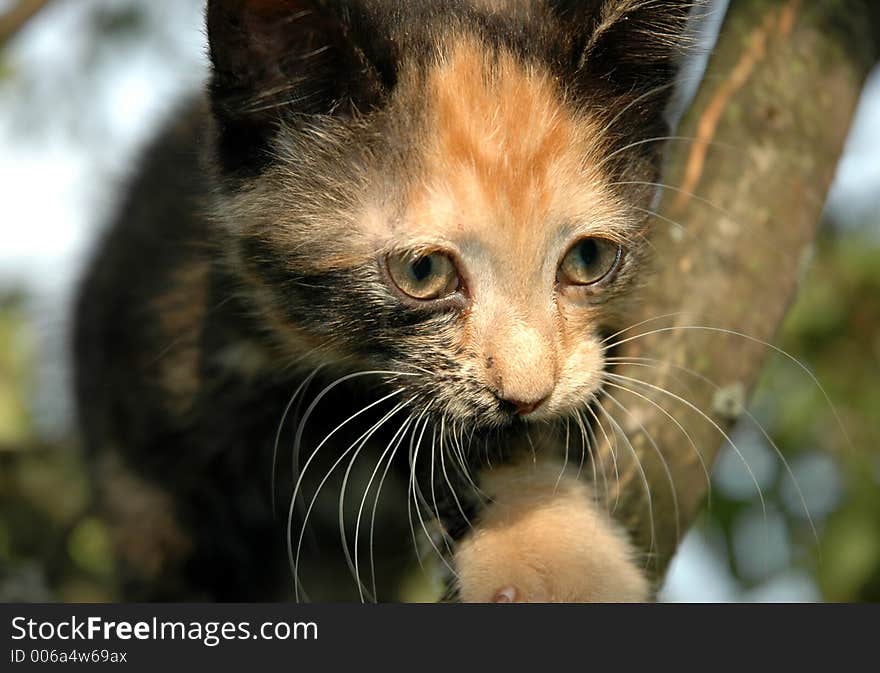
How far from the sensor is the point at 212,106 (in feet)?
6.02

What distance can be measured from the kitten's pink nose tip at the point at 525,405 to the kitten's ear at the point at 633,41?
697mm

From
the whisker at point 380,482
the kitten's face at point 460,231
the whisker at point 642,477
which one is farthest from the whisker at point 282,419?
the whisker at point 642,477

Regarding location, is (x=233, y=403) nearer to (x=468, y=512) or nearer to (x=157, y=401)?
(x=157, y=401)

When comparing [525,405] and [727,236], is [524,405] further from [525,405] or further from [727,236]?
[727,236]

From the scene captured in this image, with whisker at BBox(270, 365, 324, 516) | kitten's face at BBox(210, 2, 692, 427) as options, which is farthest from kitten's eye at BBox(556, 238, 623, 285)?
whisker at BBox(270, 365, 324, 516)

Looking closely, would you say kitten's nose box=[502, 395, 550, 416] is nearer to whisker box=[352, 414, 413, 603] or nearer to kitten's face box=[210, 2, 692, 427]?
kitten's face box=[210, 2, 692, 427]

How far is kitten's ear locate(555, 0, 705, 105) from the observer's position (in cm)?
189

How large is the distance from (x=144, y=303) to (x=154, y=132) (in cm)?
85

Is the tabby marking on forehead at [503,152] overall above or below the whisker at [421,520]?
above

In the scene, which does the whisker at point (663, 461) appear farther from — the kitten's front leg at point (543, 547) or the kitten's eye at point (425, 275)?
the kitten's eye at point (425, 275)

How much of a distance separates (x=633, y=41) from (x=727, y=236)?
517 mm

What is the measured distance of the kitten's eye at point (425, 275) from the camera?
1.75m

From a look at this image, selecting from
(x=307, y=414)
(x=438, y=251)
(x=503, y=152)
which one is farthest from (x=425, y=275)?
(x=307, y=414)

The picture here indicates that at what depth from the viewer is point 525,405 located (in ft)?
5.68
